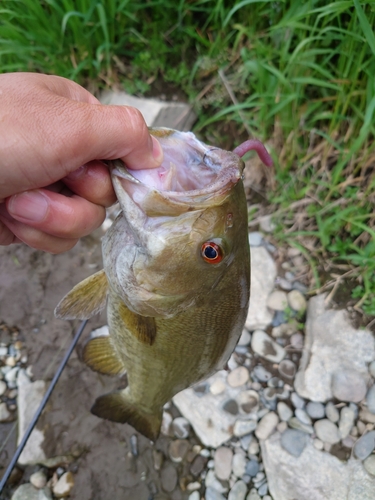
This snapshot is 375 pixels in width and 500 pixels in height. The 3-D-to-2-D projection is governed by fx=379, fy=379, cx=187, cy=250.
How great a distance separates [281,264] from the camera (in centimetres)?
322

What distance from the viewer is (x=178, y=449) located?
290cm

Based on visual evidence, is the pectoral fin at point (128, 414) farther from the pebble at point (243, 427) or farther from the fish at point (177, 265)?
the pebble at point (243, 427)

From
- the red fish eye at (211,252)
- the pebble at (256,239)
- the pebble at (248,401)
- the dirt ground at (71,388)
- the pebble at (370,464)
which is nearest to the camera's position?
the red fish eye at (211,252)

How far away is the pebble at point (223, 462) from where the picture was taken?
281cm

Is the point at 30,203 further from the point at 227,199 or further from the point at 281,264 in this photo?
the point at 281,264

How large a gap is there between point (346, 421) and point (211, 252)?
2.09 metres

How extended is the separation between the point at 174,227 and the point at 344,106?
210 centimetres

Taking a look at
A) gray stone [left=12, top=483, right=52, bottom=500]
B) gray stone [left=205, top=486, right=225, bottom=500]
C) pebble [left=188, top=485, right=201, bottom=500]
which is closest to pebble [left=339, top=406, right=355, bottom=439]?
gray stone [left=205, top=486, right=225, bottom=500]

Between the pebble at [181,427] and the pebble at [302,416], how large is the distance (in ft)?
2.76

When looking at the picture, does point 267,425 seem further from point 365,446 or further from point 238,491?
point 365,446

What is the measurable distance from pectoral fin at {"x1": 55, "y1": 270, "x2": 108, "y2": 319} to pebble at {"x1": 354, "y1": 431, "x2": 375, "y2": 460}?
6.93ft

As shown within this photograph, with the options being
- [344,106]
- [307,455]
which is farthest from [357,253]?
[307,455]

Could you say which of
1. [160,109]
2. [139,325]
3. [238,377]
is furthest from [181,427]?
[160,109]

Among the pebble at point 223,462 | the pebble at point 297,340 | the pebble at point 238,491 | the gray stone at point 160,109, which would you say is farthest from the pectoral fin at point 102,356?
the gray stone at point 160,109
